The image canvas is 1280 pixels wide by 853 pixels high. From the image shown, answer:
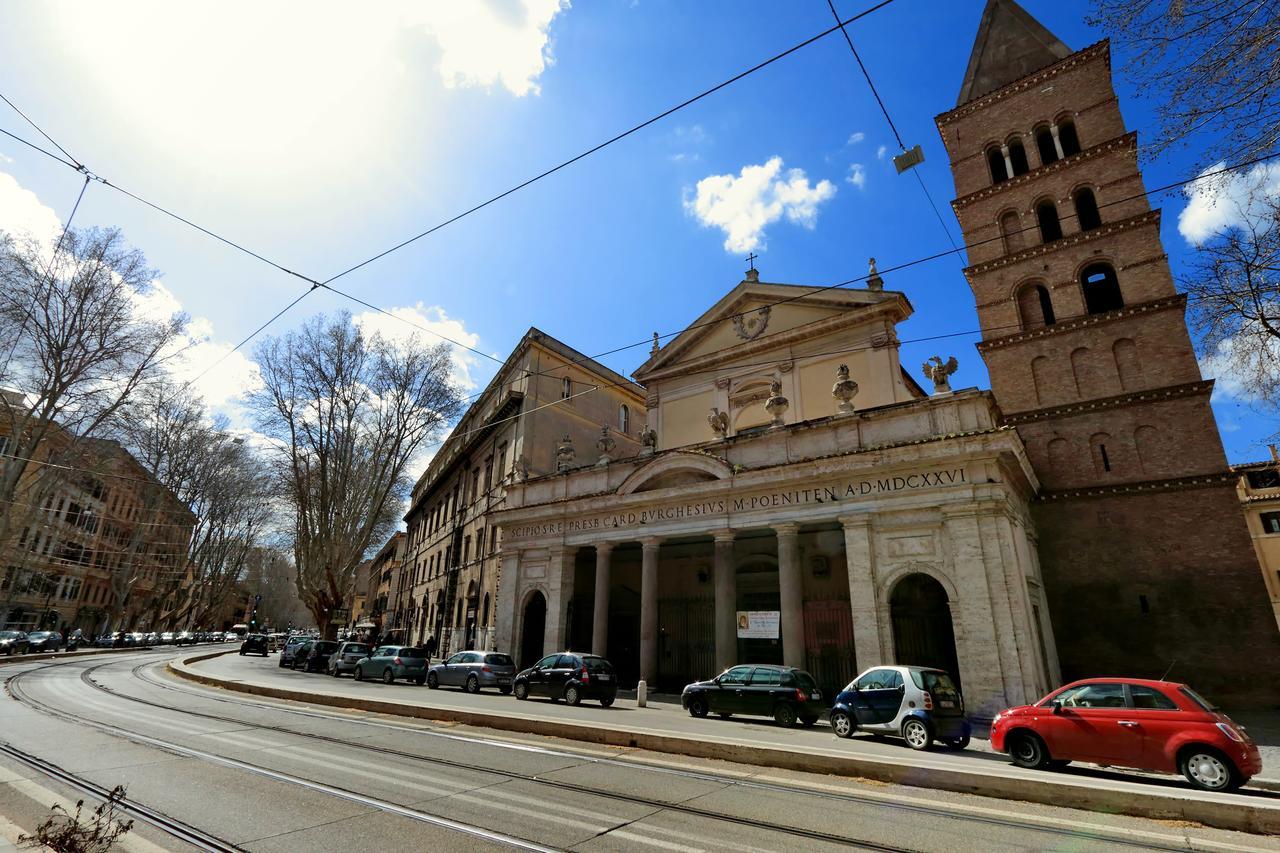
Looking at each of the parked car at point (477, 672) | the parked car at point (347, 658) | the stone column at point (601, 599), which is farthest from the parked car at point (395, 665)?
the stone column at point (601, 599)

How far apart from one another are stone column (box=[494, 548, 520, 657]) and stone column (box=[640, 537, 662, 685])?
584cm

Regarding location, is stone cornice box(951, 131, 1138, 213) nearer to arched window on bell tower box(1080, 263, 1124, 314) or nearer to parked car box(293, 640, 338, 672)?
arched window on bell tower box(1080, 263, 1124, 314)

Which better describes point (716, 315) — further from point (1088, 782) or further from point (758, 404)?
point (1088, 782)

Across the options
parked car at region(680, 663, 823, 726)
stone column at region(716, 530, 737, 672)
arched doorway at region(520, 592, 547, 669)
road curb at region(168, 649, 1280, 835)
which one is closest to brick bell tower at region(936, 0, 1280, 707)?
stone column at region(716, 530, 737, 672)

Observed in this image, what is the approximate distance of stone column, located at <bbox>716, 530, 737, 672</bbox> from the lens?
17719 millimetres

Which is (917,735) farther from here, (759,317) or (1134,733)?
(759,317)

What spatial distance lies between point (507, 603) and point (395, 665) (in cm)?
568

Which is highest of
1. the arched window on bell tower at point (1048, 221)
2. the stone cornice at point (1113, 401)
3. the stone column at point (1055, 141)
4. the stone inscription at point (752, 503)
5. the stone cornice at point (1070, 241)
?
the stone column at point (1055, 141)

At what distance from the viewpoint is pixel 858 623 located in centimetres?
1559

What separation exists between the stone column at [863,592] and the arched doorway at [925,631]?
153 centimetres

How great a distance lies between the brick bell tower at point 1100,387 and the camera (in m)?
18.5

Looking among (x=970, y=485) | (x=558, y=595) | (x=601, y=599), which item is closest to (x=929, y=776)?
(x=970, y=485)

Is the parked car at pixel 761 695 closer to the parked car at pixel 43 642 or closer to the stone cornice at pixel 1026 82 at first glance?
the stone cornice at pixel 1026 82

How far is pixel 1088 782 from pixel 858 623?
28.8 ft
